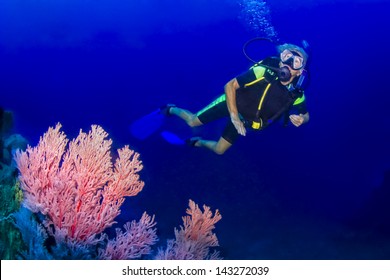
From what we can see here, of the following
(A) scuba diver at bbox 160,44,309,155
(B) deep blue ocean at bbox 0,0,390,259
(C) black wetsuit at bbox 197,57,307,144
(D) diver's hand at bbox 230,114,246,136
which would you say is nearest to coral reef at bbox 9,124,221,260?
(D) diver's hand at bbox 230,114,246,136

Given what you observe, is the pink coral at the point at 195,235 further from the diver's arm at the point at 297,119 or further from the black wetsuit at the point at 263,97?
the diver's arm at the point at 297,119

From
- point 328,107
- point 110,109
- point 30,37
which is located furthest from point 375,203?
point 30,37

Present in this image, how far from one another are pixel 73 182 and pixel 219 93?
641 inches

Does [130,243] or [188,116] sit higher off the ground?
[188,116]

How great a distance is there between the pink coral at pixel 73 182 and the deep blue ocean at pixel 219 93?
4.05 metres

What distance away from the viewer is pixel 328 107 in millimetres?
27938

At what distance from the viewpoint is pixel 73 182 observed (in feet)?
9.34

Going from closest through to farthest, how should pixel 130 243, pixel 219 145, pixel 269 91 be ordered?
pixel 130 243, pixel 269 91, pixel 219 145

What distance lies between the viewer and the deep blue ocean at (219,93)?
993cm

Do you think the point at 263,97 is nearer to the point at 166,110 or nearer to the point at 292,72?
the point at 292,72

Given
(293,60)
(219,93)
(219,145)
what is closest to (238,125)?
(293,60)

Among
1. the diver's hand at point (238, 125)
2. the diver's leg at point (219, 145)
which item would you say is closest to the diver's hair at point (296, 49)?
the diver's hand at point (238, 125)

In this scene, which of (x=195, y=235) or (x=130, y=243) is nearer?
(x=130, y=243)

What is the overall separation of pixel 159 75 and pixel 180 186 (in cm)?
1889
